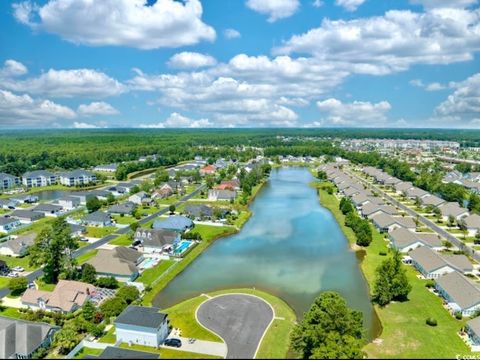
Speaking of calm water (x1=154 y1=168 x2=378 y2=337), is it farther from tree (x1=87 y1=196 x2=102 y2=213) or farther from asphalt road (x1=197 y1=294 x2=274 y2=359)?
tree (x1=87 y1=196 x2=102 y2=213)

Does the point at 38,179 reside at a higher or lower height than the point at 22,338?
higher

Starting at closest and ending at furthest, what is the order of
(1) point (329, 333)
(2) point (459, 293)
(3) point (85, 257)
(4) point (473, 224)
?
(1) point (329, 333) < (2) point (459, 293) < (3) point (85, 257) < (4) point (473, 224)

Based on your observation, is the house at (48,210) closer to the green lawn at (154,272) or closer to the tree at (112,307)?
the green lawn at (154,272)

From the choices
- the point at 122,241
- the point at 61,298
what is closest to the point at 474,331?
the point at 61,298

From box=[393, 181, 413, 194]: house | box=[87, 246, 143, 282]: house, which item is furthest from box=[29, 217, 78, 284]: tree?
box=[393, 181, 413, 194]: house

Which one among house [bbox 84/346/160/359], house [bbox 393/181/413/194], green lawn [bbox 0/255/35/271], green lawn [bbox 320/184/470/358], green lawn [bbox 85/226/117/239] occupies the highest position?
house [bbox 84/346/160/359]

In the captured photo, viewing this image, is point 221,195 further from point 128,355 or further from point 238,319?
point 128,355

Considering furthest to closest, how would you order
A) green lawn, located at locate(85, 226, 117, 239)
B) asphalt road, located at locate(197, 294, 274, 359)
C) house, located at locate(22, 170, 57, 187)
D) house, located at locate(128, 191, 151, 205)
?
house, located at locate(22, 170, 57, 187) < house, located at locate(128, 191, 151, 205) < green lawn, located at locate(85, 226, 117, 239) < asphalt road, located at locate(197, 294, 274, 359)

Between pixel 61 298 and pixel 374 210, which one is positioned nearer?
pixel 61 298
